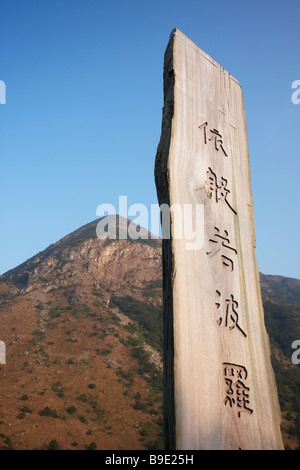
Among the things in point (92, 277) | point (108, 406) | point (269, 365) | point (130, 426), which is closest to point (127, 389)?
point (108, 406)

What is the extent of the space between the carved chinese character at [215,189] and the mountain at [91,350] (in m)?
31.2

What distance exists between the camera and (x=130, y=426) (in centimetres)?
Result: 3312

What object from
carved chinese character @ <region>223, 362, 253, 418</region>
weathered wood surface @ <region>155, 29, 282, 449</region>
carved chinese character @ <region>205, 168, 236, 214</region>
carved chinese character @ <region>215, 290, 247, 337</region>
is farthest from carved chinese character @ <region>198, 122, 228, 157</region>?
carved chinese character @ <region>223, 362, 253, 418</region>

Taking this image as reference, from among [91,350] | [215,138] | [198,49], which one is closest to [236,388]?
[215,138]

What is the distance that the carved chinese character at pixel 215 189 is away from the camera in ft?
8.28

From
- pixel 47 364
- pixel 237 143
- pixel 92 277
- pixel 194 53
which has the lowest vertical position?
pixel 237 143

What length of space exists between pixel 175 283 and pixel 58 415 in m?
36.6

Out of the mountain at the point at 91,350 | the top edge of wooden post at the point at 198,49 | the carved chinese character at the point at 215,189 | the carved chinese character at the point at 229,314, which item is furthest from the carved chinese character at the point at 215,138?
the mountain at the point at 91,350

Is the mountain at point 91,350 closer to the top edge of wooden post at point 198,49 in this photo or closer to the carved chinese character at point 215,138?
the carved chinese character at point 215,138

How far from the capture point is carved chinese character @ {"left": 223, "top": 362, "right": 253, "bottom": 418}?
2047 mm

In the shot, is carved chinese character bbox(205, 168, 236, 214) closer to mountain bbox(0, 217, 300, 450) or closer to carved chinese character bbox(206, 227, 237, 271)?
carved chinese character bbox(206, 227, 237, 271)

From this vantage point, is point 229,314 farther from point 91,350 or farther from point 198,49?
point 91,350

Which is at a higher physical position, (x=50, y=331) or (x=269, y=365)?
(x=50, y=331)

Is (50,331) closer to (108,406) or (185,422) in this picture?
(108,406)
